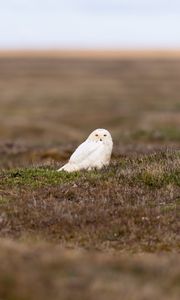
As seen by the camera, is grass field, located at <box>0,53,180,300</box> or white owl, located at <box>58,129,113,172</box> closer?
grass field, located at <box>0,53,180,300</box>

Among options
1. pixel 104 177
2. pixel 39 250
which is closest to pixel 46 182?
pixel 104 177

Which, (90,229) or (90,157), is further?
(90,157)

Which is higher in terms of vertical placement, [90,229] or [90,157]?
[90,157]

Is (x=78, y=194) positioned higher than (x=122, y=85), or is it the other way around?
(x=122, y=85)

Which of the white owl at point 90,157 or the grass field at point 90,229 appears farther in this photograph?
the white owl at point 90,157

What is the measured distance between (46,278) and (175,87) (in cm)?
8292

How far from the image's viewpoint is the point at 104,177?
14.2 meters

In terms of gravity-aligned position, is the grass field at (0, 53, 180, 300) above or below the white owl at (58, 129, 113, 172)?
below

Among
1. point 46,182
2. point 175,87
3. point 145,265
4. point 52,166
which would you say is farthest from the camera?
point 175,87

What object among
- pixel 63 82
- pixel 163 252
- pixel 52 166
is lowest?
pixel 163 252

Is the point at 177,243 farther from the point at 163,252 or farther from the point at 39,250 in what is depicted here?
the point at 39,250

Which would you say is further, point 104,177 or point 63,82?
point 63,82

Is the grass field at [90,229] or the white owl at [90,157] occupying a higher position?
the white owl at [90,157]

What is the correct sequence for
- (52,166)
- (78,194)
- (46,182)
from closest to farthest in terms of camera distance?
(78,194), (46,182), (52,166)
